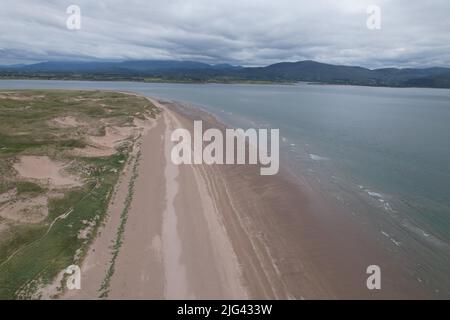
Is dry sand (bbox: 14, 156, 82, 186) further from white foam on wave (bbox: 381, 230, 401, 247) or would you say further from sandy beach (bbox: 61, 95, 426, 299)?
white foam on wave (bbox: 381, 230, 401, 247)

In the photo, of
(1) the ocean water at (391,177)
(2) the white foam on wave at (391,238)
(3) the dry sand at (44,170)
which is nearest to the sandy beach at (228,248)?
(2) the white foam on wave at (391,238)

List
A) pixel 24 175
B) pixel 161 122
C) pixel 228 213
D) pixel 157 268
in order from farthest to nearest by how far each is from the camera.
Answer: pixel 161 122, pixel 24 175, pixel 228 213, pixel 157 268

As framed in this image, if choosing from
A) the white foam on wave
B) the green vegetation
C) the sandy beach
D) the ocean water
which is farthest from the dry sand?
the white foam on wave

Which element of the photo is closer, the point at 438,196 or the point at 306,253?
the point at 306,253

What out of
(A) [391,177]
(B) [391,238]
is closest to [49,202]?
(B) [391,238]

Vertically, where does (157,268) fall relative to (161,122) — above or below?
below
